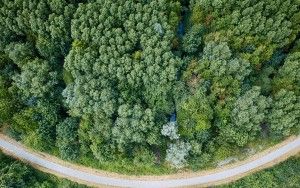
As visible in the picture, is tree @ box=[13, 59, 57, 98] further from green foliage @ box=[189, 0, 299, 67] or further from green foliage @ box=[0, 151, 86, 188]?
green foliage @ box=[189, 0, 299, 67]

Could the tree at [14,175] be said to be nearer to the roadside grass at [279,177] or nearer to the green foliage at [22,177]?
the green foliage at [22,177]

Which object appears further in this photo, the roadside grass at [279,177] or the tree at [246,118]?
the roadside grass at [279,177]

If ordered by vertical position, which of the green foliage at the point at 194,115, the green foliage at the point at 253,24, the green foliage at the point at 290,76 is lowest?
the green foliage at the point at 194,115

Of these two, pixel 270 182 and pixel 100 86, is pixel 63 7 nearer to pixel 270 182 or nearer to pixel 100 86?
pixel 100 86

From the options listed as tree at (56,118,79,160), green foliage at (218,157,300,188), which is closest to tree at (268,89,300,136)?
green foliage at (218,157,300,188)

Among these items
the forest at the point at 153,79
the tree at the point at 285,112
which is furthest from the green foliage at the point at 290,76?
the tree at the point at 285,112

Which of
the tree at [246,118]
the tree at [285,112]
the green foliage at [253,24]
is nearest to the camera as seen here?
the tree at [246,118]

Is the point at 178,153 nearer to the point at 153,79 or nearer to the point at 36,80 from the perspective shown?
the point at 153,79

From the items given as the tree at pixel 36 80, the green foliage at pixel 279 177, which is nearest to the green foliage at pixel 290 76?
the green foliage at pixel 279 177

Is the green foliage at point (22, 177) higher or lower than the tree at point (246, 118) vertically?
lower

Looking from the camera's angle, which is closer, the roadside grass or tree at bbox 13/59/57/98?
tree at bbox 13/59/57/98

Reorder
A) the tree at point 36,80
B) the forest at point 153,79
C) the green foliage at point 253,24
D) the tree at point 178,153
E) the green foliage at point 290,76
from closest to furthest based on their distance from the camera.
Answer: the forest at point 153,79
the green foliage at point 290,76
the tree at point 178,153
the green foliage at point 253,24
the tree at point 36,80
